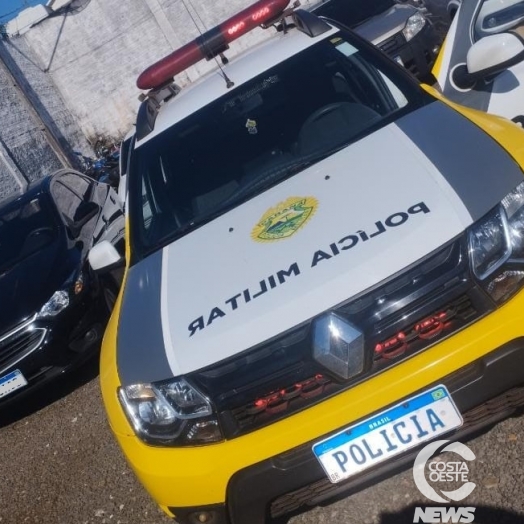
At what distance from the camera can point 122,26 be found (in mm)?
23547

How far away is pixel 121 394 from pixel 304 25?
7.86ft

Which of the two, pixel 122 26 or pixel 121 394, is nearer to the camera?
pixel 121 394

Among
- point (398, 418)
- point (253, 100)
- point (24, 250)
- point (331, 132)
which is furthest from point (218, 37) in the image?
point (24, 250)

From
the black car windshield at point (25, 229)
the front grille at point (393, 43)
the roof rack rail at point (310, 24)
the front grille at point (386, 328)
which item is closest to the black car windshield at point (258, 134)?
the roof rack rail at point (310, 24)

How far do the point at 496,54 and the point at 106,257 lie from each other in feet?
7.32

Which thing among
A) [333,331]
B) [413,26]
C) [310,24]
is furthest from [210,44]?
[413,26]

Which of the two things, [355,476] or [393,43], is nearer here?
[355,476]

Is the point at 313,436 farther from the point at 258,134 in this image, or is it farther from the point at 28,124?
the point at 28,124

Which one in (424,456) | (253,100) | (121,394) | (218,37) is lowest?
(424,456)

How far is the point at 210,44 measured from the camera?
150 inches

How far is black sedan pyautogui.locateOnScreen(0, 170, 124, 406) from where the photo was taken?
4.95m

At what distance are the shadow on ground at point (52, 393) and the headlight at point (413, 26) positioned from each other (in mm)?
4815

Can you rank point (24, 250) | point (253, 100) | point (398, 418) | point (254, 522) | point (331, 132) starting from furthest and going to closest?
point (24, 250) → point (253, 100) → point (331, 132) → point (254, 522) → point (398, 418)

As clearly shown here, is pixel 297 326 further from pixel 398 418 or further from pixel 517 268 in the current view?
pixel 517 268
